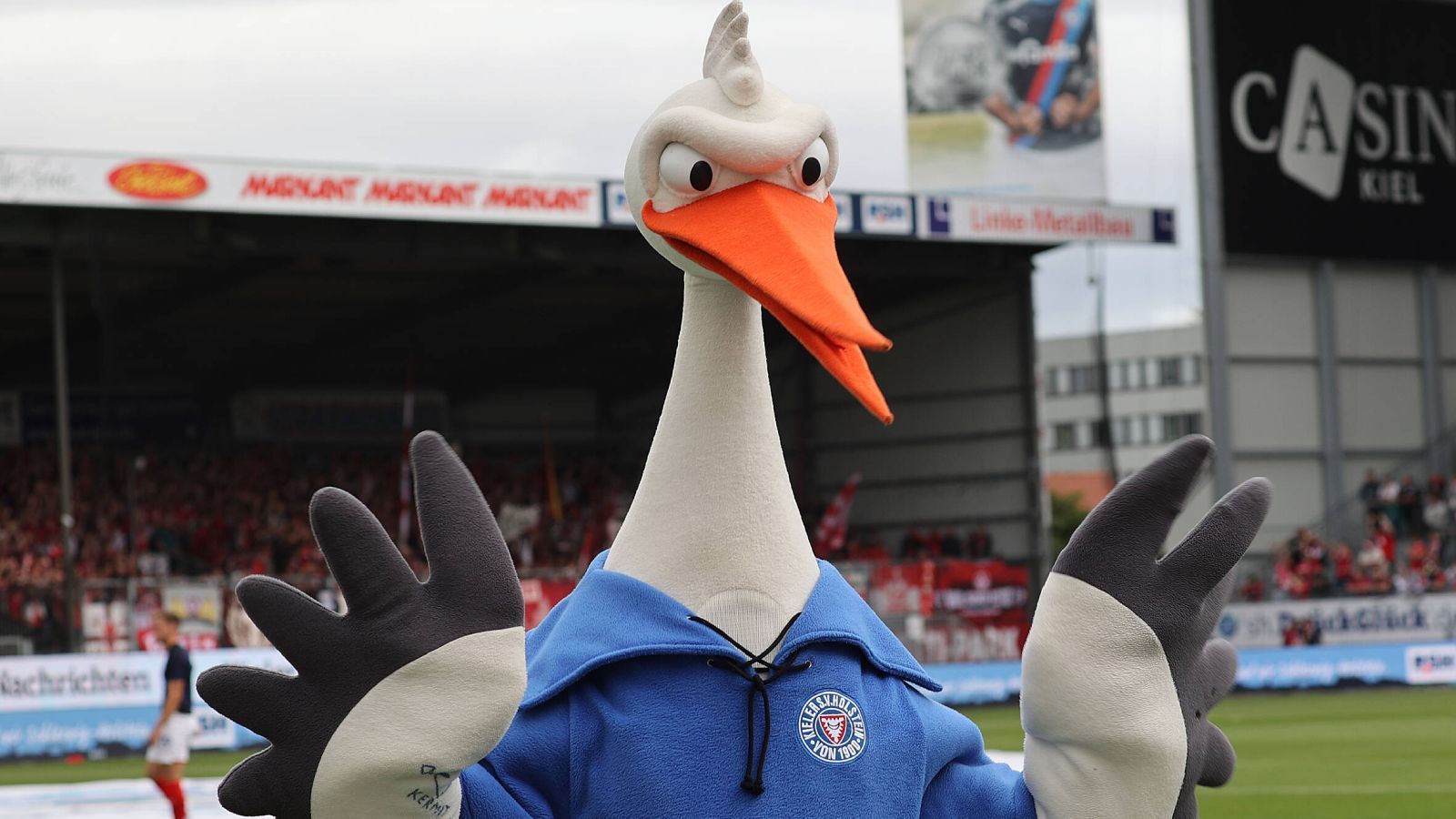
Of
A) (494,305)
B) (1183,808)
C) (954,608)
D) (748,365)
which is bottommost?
(954,608)

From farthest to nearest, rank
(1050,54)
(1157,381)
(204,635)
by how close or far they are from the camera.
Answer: (1157,381), (1050,54), (204,635)

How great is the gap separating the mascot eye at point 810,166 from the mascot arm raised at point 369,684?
89 cm

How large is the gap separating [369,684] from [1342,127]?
98.0 feet

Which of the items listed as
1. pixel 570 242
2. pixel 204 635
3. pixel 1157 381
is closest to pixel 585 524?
pixel 570 242

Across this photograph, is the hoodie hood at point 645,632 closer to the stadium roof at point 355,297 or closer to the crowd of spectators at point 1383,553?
the stadium roof at point 355,297

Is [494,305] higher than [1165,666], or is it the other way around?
[494,305]

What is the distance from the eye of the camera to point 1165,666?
266 centimetres

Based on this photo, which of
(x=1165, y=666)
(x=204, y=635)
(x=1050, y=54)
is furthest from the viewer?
(x=1050, y=54)

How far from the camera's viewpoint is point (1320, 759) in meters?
13.3

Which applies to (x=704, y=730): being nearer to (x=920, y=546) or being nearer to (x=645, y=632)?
(x=645, y=632)

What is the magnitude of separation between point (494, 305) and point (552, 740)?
25.6 meters

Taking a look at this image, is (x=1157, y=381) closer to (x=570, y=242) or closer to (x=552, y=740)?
(x=570, y=242)

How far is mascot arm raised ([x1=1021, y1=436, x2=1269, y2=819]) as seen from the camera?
8.61 feet

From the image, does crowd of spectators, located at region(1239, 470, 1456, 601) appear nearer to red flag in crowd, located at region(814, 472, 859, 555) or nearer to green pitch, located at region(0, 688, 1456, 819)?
green pitch, located at region(0, 688, 1456, 819)
